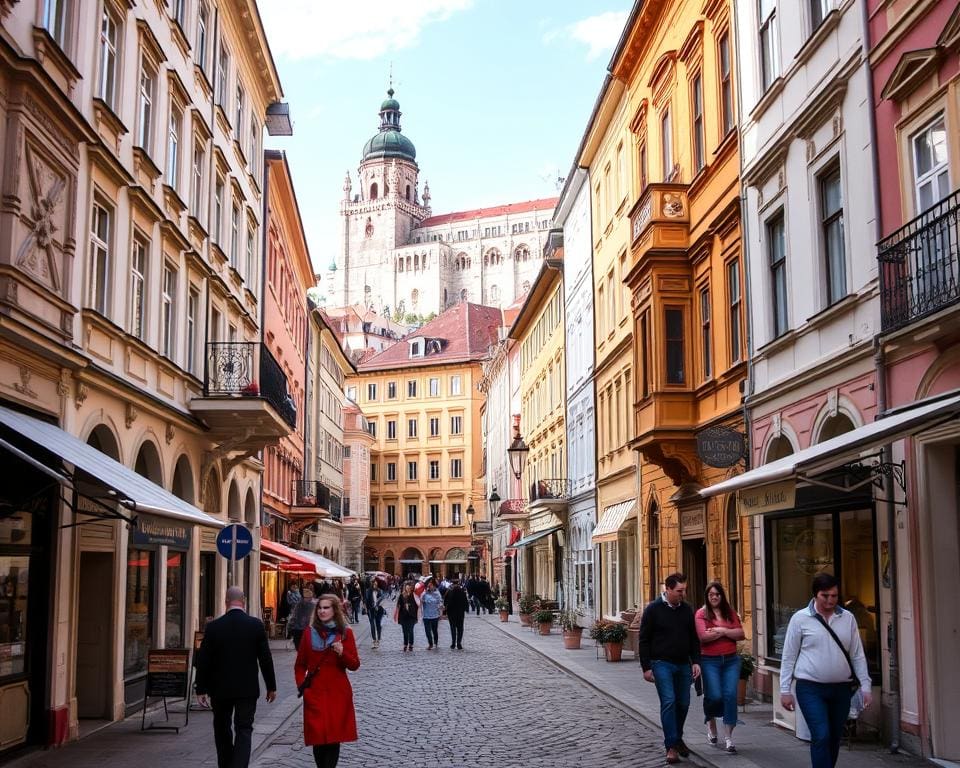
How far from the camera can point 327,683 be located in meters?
9.93

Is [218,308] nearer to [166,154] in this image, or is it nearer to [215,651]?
[166,154]

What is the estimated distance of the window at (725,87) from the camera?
20.6 meters

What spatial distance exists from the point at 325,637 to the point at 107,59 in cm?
→ 1003

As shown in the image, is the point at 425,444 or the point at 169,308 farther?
the point at 425,444

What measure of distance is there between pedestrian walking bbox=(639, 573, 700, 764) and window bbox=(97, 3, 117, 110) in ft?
31.8

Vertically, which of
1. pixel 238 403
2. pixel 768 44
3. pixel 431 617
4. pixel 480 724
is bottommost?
pixel 480 724

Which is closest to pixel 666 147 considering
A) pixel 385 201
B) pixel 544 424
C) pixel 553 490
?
pixel 553 490

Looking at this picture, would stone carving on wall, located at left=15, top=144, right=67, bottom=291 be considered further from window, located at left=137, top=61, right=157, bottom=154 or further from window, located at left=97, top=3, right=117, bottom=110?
window, located at left=137, top=61, right=157, bottom=154

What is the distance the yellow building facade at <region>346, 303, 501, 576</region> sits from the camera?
102 m

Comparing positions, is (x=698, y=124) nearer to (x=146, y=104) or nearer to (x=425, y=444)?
(x=146, y=104)

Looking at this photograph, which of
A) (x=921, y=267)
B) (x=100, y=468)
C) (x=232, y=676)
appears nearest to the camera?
(x=232, y=676)

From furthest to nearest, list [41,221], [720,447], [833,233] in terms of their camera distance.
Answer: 1. [720,447]
2. [833,233]
3. [41,221]

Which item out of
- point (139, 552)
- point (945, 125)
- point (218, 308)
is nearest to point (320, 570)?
point (218, 308)

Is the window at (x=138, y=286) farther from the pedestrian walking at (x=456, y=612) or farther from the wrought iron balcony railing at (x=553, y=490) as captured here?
the wrought iron balcony railing at (x=553, y=490)
